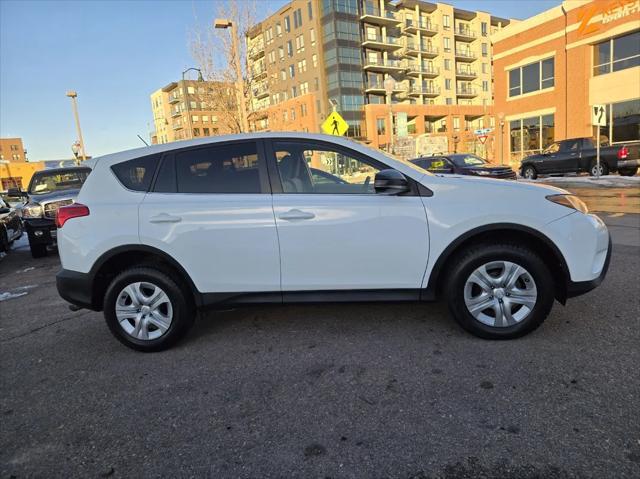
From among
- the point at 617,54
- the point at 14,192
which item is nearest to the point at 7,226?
the point at 14,192

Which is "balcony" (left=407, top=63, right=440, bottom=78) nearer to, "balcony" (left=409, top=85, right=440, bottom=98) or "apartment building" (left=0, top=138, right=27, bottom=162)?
"balcony" (left=409, top=85, right=440, bottom=98)

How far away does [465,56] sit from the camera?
69.5 m

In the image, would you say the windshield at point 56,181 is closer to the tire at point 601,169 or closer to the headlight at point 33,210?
the headlight at point 33,210

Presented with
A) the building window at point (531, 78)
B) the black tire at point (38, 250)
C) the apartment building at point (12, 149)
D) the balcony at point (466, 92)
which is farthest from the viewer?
the apartment building at point (12, 149)

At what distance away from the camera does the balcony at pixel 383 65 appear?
196ft

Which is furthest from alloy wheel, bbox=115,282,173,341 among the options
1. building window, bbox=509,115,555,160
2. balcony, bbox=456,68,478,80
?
balcony, bbox=456,68,478,80

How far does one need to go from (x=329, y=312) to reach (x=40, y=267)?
21.9 ft

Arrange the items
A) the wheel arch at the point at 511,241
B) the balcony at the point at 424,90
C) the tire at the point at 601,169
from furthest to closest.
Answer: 1. the balcony at the point at 424,90
2. the tire at the point at 601,169
3. the wheel arch at the point at 511,241

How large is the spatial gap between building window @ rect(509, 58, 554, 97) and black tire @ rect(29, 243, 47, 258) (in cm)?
2805

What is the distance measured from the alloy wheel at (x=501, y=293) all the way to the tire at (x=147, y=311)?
2.29m

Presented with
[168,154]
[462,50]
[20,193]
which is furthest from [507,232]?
[462,50]

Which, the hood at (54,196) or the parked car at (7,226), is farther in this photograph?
the parked car at (7,226)

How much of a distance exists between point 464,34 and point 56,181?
2848 inches

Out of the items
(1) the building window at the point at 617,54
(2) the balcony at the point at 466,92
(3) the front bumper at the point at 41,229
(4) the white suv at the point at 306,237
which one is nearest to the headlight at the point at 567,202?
(4) the white suv at the point at 306,237
